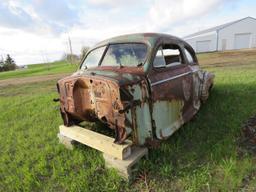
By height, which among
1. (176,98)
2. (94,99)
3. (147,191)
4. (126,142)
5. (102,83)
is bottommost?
(147,191)

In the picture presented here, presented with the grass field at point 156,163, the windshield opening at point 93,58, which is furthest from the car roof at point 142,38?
the grass field at point 156,163

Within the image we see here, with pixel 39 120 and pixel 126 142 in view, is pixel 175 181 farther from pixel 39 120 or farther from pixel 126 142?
pixel 39 120

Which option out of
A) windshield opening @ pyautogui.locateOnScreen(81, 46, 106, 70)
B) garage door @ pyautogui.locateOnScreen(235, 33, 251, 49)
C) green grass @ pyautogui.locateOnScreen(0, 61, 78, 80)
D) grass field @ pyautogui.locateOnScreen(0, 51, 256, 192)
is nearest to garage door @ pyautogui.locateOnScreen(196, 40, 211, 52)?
garage door @ pyautogui.locateOnScreen(235, 33, 251, 49)

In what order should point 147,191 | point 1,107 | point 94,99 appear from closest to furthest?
point 147,191 < point 94,99 < point 1,107

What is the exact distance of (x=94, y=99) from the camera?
8.38 ft

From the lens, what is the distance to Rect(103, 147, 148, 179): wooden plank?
7.70 feet

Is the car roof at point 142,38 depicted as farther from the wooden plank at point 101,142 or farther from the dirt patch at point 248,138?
the dirt patch at point 248,138

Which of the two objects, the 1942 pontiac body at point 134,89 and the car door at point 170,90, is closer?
the 1942 pontiac body at point 134,89

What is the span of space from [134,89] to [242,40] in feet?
117

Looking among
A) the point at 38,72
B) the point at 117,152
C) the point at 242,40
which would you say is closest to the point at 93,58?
the point at 117,152

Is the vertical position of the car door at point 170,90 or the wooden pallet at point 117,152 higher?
the car door at point 170,90

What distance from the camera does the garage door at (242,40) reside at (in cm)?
3131

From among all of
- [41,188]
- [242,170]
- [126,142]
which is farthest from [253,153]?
[41,188]

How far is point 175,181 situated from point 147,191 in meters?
0.37
